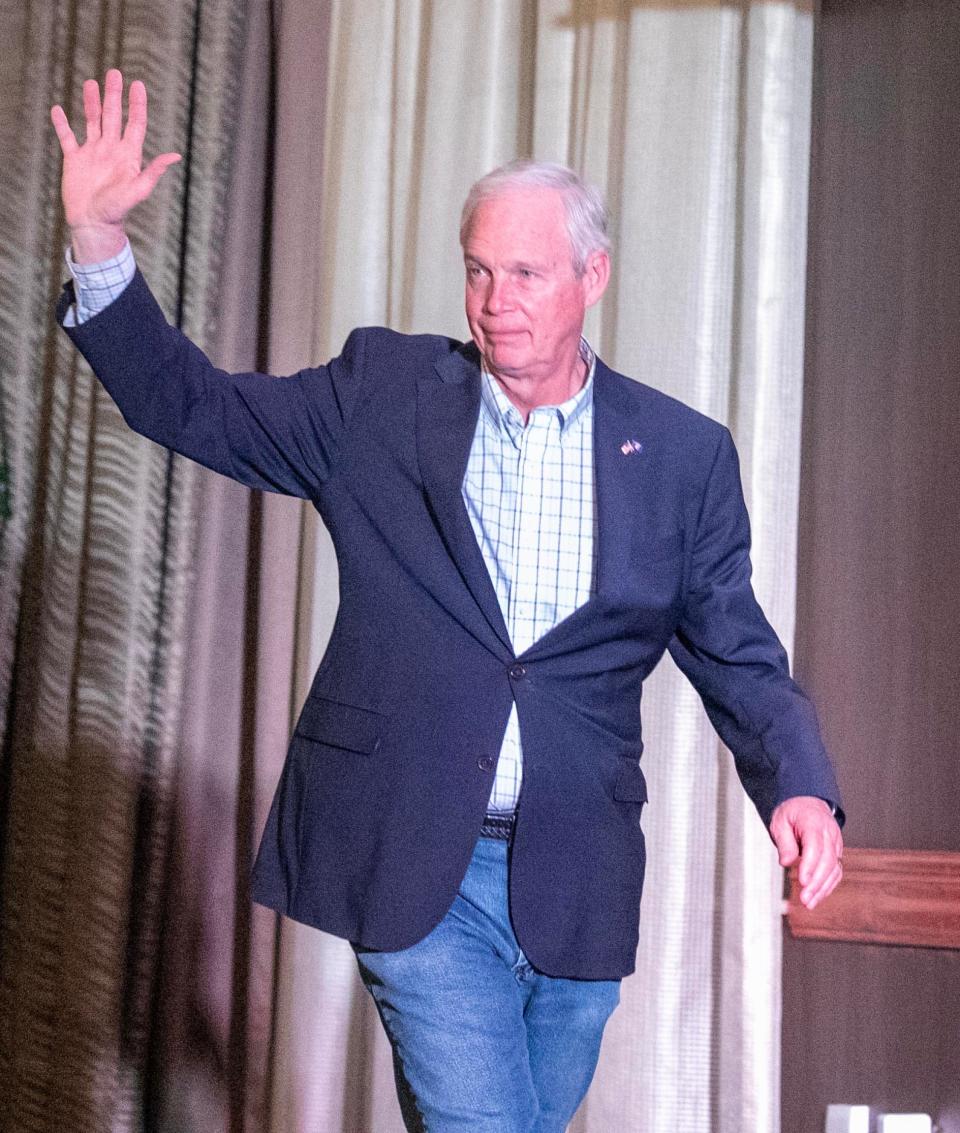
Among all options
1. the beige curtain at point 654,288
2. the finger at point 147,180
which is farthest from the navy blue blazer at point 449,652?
the beige curtain at point 654,288

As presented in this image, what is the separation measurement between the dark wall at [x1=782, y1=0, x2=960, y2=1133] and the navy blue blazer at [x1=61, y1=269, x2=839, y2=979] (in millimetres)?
1133

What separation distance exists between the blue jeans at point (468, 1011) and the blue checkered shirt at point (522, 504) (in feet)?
0.39

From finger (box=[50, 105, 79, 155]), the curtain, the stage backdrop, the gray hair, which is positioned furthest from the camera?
the curtain

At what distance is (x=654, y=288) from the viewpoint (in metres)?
2.93

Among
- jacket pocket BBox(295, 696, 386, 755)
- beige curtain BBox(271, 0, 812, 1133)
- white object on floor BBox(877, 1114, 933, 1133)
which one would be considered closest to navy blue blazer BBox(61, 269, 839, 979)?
jacket pocket BBox(295, 696, 386, 755)

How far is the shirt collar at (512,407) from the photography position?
178 cm

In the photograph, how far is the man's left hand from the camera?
5.16 feet

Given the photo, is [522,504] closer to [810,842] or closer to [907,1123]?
[810,842]

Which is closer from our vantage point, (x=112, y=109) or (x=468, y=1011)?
(x=468, y=1011)

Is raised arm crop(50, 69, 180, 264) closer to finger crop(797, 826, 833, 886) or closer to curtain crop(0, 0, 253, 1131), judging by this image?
finger crop(797, 826, 833, 886)

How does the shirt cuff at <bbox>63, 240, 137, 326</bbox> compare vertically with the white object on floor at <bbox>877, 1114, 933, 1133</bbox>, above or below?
above

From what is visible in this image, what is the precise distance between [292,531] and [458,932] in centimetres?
158

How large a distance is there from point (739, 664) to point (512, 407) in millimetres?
407

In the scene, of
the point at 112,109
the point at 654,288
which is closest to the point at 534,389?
the point at 112,109
